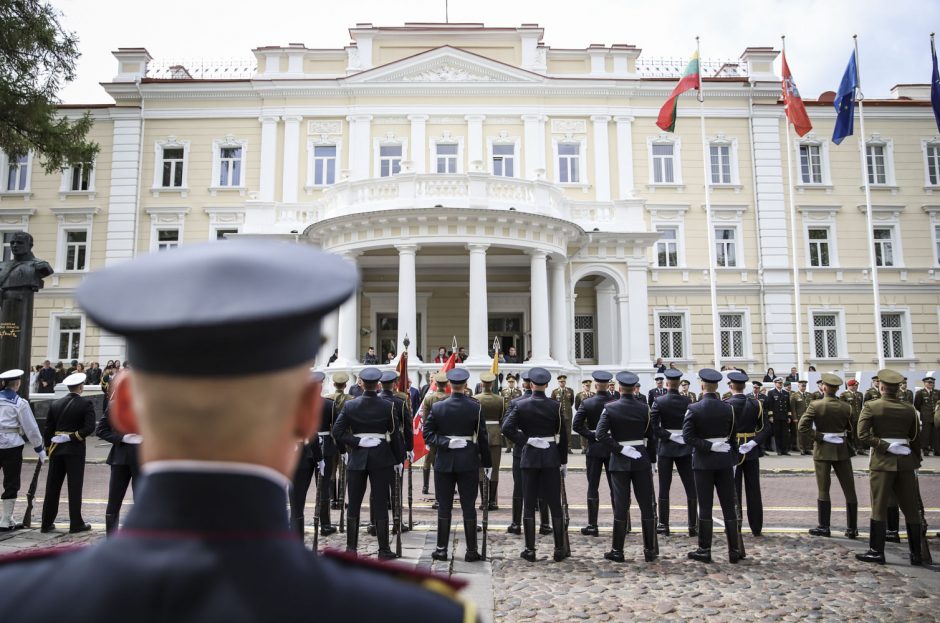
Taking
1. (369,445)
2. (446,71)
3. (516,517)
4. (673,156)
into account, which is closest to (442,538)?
(369,445)

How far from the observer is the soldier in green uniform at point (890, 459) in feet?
23.9

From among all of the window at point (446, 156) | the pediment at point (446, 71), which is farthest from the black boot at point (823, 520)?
the pediment at point (446, 71)

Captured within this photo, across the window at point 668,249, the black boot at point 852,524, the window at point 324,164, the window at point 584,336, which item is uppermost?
the window at point 324,164

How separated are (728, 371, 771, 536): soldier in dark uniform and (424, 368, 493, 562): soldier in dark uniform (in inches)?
132

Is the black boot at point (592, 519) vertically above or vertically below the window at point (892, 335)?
below

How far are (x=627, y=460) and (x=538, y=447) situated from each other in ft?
3.35

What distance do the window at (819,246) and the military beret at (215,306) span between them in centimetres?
3142

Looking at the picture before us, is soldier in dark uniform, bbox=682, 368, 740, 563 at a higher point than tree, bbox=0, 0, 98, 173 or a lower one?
lower

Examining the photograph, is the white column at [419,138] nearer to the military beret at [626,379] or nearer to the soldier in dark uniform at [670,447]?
the soldier in dark uniform at [670,447]

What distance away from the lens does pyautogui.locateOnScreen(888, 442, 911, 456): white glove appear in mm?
7418

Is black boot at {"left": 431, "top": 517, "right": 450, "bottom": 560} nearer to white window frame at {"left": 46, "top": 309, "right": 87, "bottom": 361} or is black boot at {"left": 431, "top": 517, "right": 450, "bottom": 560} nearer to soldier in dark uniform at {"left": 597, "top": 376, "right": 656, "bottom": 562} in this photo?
soldier in dark uniform at {"left": 597, "top": 376, "right": 656, "bottom": 562}

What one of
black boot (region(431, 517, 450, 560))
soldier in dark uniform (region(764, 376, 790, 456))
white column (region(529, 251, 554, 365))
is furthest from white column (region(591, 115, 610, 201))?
black boot (region(431, 517, 450, 560))

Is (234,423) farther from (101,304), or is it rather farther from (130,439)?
(130,439)

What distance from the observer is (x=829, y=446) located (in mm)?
8898
